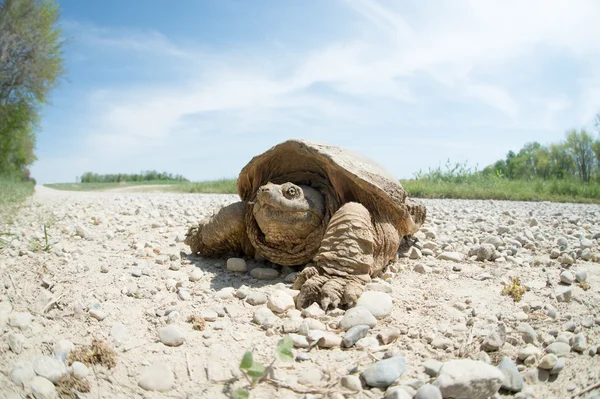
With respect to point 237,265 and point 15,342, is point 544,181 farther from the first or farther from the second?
point 15,342

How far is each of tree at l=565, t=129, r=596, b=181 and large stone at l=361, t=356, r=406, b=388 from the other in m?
16.7

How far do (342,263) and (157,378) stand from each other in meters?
1.38

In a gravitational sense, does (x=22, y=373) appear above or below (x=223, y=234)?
below

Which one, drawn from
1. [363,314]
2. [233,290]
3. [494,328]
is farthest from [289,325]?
[494,328]

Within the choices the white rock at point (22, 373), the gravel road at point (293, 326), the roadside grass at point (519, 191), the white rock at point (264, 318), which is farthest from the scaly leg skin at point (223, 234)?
the roadside grass at point (519, 191)

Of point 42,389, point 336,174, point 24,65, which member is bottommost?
point 42,389

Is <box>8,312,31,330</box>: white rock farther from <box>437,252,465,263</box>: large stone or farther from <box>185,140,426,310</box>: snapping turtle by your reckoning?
<box>437,252,465,263</box>: large stone

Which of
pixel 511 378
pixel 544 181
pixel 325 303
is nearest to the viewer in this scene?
pixel 511 378

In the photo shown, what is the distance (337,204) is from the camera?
3.22m

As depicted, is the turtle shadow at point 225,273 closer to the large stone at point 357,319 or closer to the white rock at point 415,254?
the large stone at point 357,319

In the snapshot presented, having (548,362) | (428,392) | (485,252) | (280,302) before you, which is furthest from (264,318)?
(485,252)

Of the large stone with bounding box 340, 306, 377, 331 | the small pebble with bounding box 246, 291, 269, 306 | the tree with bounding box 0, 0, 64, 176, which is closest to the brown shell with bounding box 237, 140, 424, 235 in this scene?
the small pebble with bounding box 246, 291, 269, 306

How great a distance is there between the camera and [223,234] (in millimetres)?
3547

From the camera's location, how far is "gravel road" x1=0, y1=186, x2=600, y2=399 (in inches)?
65.2
